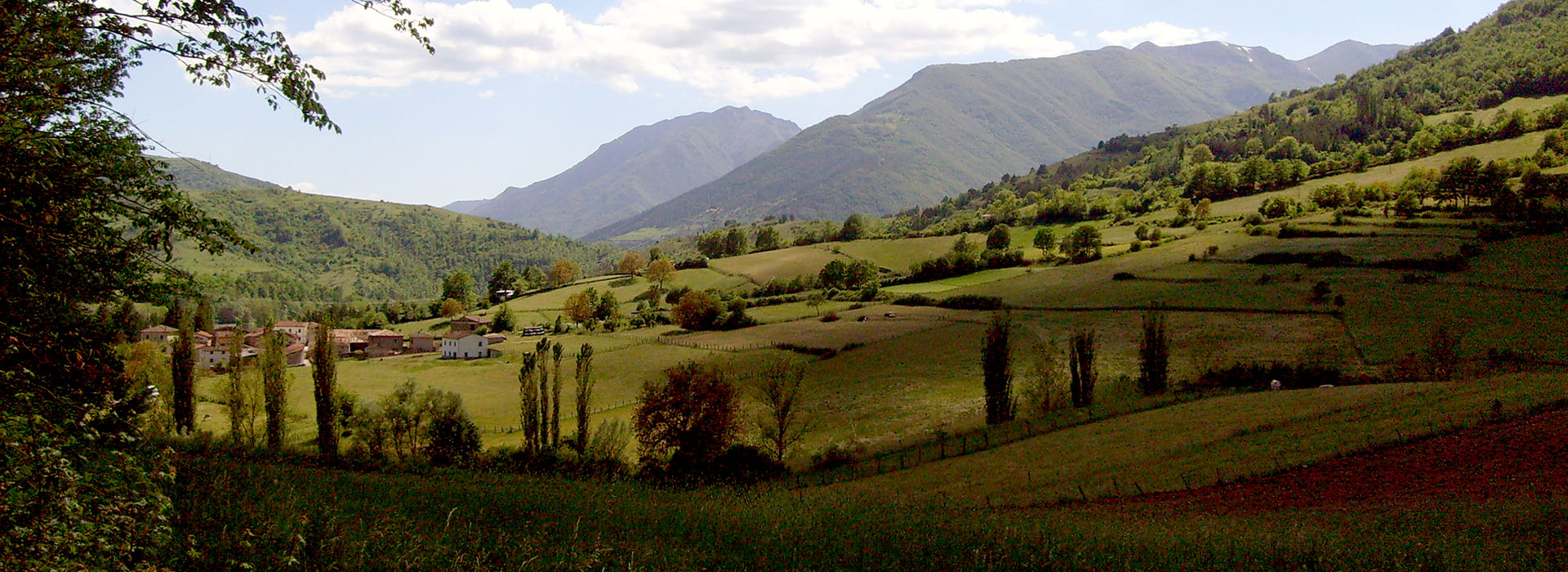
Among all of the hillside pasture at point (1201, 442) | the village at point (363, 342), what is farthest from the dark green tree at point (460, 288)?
the hillside pasture at point (1201, 442)

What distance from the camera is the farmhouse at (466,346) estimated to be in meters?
96.6

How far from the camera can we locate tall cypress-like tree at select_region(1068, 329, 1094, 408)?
52406mm

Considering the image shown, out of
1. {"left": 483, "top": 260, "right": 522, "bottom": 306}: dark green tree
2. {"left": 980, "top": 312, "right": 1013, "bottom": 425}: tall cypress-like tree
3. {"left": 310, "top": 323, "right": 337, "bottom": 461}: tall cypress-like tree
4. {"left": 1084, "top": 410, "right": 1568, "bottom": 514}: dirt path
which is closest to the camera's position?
{"left": 1084, "top": 410, "right": 1568, "bottom": 514}: dirt path

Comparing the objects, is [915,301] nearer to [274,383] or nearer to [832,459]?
[832,459]

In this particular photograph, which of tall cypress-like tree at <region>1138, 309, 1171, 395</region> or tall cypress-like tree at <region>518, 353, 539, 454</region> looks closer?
tall cypress-like tree at <region>518, 353, 539, 454</region>

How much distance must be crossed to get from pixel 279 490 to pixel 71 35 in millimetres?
6205

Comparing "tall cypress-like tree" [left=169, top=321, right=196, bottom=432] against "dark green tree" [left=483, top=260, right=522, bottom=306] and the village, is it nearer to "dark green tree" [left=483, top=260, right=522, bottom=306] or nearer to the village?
the village

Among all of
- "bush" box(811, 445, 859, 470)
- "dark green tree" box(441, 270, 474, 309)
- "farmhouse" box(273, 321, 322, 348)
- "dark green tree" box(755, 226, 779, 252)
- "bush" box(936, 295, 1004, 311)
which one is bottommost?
"bush" box(811, 445, 859, 470)

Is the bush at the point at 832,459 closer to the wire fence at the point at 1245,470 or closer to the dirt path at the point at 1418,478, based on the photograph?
the wire fence at the point at 1245,470

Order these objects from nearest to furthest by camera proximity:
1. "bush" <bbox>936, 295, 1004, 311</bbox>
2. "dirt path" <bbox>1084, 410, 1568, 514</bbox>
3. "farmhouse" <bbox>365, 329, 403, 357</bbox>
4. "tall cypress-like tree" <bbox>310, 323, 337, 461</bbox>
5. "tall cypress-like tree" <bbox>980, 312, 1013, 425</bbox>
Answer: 1. "dirt path" <bbox>1084, 410, 1568, 514</bbox>
2. "tall cypress-like tree" <bbox>980, 312, 1013, 425</bbox>
3. "tall cypress-like tree" <bbox>310, 323, 337, 461</bbox>
4. "bush" <bbox>936, 295, 1004, 311</bbox>
5. "farmhouse" <bbox>365, 329, 403, 357</bbox>

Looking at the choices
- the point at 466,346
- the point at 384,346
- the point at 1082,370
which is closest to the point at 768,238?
the point at 384,346

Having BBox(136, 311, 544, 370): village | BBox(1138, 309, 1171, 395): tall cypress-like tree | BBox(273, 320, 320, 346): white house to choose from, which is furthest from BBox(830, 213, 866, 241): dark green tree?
BBox(1138, 309, 1171, 395): tall cypress-like tree

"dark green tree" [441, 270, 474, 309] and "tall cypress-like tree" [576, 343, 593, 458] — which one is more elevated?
"dark green tree" [441, 270, 474, 309]

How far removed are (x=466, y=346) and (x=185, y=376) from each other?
41.9m
